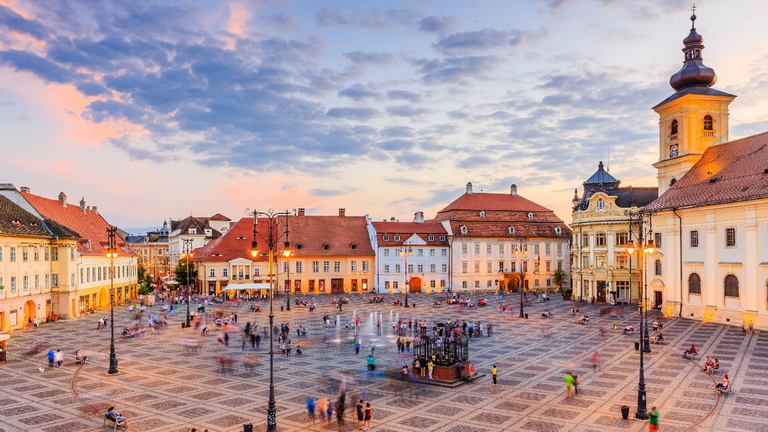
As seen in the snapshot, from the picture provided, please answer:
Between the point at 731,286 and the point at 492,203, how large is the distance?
4287cm

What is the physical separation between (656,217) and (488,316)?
64.9 ft

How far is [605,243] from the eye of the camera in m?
64.1

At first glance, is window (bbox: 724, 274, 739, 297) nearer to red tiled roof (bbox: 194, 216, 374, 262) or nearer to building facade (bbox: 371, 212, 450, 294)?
building facade (bbox: 371, 212, 450, 294)

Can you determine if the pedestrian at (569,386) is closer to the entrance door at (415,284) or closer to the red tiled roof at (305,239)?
the entrance door at (415,284)

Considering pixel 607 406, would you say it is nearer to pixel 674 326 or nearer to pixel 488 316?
pixel 674 326

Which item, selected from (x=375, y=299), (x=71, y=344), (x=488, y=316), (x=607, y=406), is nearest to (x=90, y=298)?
(x=71, y=344)

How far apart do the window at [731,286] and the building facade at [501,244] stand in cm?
3408

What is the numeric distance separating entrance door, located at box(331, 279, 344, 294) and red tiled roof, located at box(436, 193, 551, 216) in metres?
20.4

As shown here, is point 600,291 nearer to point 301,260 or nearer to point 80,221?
point 301,260

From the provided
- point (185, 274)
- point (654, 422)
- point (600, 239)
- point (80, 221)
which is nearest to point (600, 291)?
point (600, 239)

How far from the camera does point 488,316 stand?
173ft

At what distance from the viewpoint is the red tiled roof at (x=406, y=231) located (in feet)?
258

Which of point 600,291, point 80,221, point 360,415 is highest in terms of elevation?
point 80,221

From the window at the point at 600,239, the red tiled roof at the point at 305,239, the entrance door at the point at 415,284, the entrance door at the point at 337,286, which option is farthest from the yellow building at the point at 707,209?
the entrance door at the point at 337,286
